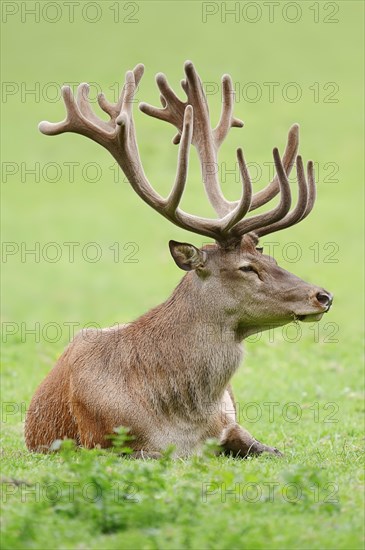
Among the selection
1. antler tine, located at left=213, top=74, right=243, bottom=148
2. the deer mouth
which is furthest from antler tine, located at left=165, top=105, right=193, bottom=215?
antler tine, located at left=213, top=74, right=243, bottom=148

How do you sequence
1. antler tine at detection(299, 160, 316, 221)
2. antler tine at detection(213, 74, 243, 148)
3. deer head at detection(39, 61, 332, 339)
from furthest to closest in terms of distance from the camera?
1. antler tine at detection(213, 74, 243, 148)
2. antler tine at detection(299, 160, 316, 221)
3. deer head at detection(39, 61, 332, 339)

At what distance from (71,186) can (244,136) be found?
491cm

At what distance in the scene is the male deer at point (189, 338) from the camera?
8.22m

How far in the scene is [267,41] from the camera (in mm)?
39969

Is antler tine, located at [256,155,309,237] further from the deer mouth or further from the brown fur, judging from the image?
the deer mouth

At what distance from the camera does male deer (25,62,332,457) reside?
27.0ft

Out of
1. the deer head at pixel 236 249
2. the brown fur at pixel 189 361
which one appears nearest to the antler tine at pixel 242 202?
the deer head at pixel 236 249

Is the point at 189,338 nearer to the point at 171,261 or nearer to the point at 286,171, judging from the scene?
the point at 286,171

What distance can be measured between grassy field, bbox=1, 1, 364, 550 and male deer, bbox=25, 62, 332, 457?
20.1 inches

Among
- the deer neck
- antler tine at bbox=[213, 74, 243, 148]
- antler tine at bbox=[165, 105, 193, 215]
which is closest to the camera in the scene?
antler tine at bbox=[165, 105, 193, 215]

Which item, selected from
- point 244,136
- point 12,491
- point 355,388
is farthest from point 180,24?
point 12,491

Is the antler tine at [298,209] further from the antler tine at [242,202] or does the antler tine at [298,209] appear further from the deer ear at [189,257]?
the deer ear at [189,257]

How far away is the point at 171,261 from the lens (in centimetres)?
2345

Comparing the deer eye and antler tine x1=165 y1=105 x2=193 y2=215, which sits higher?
antler tine x1=165 y1=105 x2=193 y2=215
